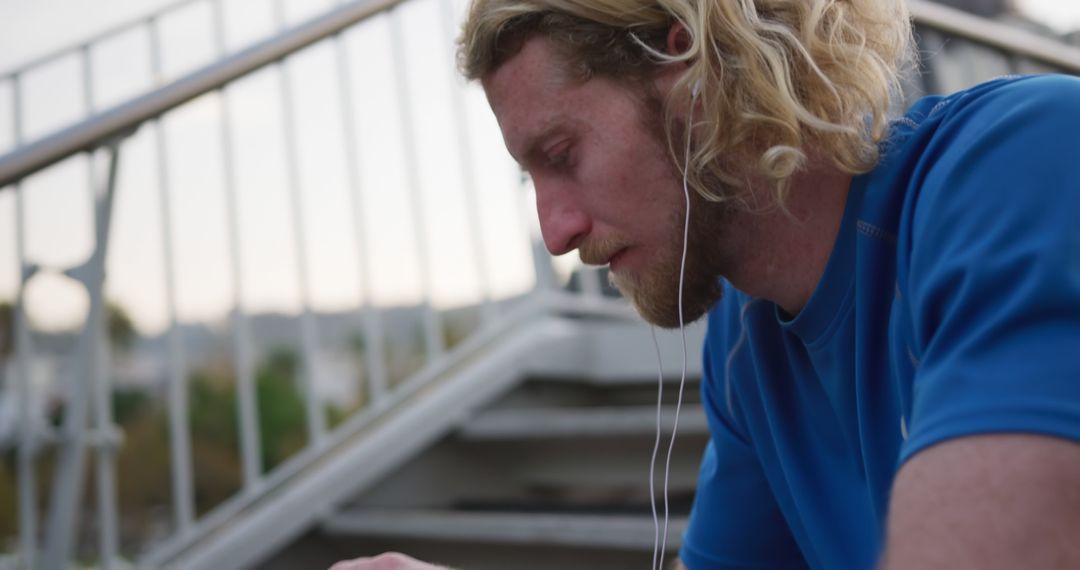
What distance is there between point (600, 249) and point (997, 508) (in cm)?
53

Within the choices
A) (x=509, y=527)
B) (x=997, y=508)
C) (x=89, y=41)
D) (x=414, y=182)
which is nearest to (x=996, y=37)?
(x=414, y=182)

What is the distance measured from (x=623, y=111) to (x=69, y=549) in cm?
117

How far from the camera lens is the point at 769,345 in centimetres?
101

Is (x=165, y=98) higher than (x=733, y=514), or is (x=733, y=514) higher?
(x=165, y=98)

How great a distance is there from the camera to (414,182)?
91.5 inches

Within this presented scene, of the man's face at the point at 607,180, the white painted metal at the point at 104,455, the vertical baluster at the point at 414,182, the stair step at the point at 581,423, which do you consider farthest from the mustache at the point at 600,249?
the vertical baluster at the point at 414,182

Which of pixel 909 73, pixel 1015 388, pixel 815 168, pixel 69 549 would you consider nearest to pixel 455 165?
pixel 69 549

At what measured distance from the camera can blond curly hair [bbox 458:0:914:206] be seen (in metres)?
0.87

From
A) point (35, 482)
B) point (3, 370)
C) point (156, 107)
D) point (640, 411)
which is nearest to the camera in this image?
point (156, 107)

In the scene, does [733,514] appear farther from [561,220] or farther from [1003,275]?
[1003,275]

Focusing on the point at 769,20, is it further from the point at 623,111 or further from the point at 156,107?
the point at 156,107

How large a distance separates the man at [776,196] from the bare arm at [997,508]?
95 millimetres

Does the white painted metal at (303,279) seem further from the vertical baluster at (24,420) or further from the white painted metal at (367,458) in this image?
the vertical baluster at (24,420)

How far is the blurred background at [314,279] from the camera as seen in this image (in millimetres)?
1641
